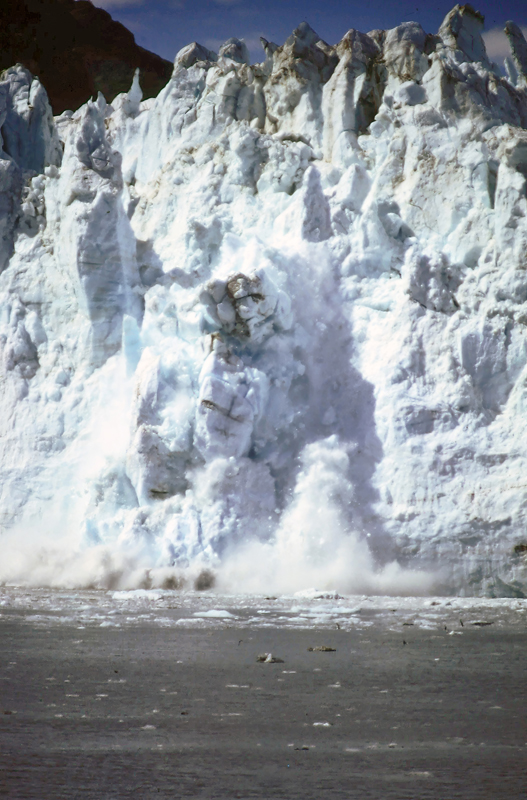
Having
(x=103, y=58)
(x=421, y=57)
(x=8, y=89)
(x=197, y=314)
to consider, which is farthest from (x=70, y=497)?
(x=103, y=58)

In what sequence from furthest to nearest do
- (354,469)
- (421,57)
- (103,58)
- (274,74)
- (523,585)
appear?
(103,58) → (274,74) → (421,57) → (354,469) → (523,585)

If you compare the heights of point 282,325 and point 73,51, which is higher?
point 73,51

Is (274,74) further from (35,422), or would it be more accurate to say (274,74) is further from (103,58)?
(103,58)

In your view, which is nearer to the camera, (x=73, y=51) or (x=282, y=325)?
(x=282, y=325)

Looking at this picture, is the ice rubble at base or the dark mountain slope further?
the dark mountain slope

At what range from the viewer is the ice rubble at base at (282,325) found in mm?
18078

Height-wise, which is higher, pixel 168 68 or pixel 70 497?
pixel 168 68

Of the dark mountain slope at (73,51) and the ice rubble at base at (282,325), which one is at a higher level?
the dark mountain slope at (73,51)

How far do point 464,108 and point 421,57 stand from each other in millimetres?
2691

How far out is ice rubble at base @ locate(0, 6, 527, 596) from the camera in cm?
1808

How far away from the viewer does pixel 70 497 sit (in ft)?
69.4

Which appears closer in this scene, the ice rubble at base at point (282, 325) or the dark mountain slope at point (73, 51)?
Answer: the ice rubble at base at point (282, 325)

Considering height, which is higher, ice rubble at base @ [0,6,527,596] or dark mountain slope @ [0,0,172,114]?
dark mountain slope @ [0,0,172,114]

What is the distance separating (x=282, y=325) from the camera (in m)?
19.7
